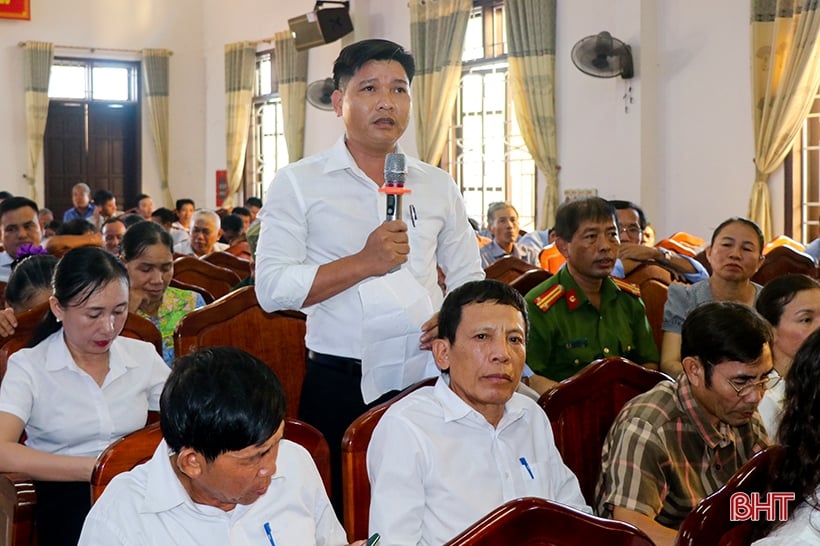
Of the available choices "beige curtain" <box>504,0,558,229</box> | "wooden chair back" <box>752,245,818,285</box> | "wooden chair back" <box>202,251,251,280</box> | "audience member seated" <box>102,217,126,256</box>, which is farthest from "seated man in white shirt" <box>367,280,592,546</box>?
"beige curtain" <box>504,0,558,229</box>

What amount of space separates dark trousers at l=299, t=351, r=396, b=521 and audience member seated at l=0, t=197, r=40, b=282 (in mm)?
3827

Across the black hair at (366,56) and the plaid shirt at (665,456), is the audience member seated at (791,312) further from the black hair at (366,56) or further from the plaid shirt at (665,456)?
the black hair at (366,56)

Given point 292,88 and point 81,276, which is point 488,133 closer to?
point 292,88

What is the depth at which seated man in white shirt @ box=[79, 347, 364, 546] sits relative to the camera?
4.92ft

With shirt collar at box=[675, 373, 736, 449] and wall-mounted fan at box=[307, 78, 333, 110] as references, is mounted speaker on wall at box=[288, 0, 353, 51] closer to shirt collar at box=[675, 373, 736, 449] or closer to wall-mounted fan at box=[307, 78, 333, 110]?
wall-mounted fan at box=[307, 78, 333, 110]

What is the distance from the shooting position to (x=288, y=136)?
12.9 metres

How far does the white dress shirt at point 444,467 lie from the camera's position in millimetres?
1975

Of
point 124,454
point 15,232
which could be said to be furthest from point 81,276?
point 15,232

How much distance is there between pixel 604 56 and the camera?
8.04 metres

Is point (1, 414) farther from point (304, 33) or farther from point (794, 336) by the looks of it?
point (304, 33)

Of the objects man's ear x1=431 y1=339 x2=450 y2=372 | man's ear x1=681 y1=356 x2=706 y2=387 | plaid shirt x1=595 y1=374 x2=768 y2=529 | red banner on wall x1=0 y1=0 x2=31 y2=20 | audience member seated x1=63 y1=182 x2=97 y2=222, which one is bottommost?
plaid shirt x1=595 y1=374 x2=768 y2=529

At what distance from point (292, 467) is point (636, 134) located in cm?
690

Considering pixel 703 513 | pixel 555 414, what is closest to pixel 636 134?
pixel 555 414

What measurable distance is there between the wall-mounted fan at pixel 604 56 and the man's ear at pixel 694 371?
19.7 feet
